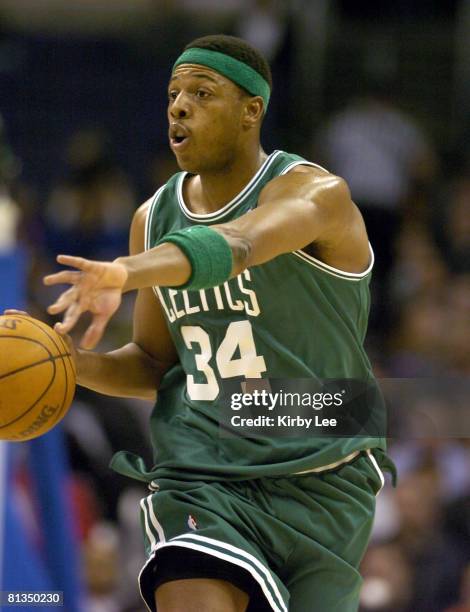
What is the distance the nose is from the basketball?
0.78 m

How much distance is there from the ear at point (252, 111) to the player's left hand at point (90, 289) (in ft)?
3.55

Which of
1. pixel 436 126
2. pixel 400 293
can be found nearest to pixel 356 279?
pixel 400 293

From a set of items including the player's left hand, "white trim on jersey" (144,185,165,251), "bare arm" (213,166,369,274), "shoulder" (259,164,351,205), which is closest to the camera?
the player's left hand

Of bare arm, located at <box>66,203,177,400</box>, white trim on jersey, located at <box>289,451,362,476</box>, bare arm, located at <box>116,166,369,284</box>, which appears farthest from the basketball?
white trim on jersey, located at <box>289,451,362,476</box>

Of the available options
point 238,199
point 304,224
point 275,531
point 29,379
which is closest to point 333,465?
point 275,531

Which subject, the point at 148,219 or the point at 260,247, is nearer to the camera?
the point at 260,247

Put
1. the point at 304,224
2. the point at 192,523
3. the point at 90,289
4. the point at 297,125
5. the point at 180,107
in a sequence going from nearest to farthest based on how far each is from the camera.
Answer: the point at 90,289 < the point at 304,224 < the point at 192,523 < the point at 180,107 < the point at 297,125

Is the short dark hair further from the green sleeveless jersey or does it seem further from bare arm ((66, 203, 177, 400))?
bare arm ((66, 203, 177, 400))

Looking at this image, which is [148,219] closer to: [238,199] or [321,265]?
[238,199]

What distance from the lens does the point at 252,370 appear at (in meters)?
4.05

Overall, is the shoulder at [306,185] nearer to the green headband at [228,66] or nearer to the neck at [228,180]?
the neck at [228,180]

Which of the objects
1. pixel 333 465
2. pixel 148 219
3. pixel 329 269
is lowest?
pixel 333 465

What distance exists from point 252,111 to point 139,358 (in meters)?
0.94

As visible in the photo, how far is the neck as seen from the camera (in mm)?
4219
